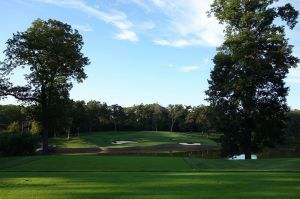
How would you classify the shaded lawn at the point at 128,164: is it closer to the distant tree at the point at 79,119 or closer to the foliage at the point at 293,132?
the foliage at the point at 293,132

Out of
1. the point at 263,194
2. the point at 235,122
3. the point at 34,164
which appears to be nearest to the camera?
the point at 263,194

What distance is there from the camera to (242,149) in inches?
1428

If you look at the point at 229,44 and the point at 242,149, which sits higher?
the point at 229,44

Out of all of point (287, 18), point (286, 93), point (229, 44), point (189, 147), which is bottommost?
point (189, 147)

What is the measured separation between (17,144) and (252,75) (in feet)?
72.8

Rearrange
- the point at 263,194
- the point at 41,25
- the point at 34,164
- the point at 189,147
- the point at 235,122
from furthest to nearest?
1. the point at 189,147
2. the point at 41,25
3. the point at 235,122
4. the point at 34,164
5. the point at 263,194

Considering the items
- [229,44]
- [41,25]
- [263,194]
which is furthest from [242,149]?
[263,194]

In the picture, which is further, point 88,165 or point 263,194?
point 88,165

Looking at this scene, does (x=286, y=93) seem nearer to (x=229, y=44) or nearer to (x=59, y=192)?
(x=229, y=44)

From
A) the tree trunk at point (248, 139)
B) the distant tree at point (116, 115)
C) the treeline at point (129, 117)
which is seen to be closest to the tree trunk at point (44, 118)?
the tree trunk at point (248, 139)

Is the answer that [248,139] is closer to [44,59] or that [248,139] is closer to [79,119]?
[44,59]

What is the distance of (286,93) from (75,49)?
71.0 ft

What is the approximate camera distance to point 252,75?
114ft

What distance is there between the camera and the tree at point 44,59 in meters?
40.8
